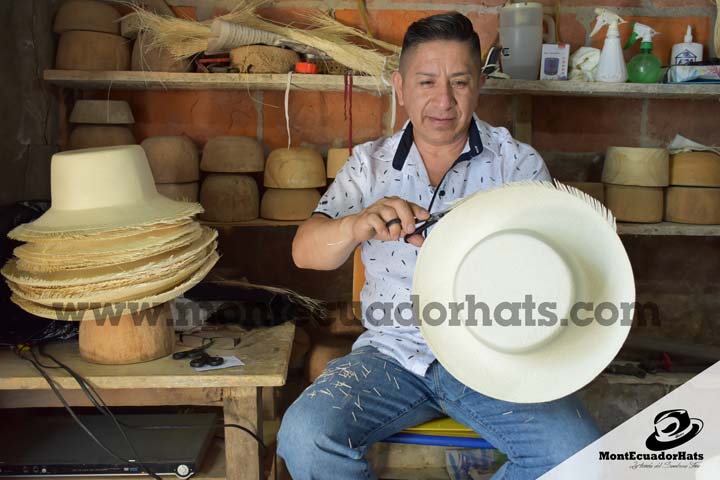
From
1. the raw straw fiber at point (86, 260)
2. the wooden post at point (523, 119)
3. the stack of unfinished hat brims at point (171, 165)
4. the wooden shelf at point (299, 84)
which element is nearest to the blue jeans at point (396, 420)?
the raw straw fiber at point (86, 260)

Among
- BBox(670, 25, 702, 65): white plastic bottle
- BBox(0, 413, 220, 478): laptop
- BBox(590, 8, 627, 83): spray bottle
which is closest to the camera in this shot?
BBox(0, 413, 220, 478): laptop

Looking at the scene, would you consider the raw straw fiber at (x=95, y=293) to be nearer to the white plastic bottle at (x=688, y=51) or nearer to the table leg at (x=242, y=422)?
the table leg at (x=242, y=422)

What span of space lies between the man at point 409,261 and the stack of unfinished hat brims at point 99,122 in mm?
1000

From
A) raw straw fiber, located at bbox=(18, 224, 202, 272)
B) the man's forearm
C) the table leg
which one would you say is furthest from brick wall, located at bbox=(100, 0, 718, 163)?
the table leg

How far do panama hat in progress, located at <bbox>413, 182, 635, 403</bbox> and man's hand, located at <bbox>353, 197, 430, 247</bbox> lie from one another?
93 mm

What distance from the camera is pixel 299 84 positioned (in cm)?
233

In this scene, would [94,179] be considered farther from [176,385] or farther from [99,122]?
[99,122]

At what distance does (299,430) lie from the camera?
1.53 meters

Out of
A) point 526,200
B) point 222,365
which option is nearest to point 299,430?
point 222,365

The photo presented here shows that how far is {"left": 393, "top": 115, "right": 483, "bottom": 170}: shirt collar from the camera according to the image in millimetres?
1880

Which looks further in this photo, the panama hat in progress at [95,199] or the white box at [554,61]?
the white box at [554,61]

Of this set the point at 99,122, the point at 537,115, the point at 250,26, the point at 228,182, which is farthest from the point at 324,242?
the point at 537,115

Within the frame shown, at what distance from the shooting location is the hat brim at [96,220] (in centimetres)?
151

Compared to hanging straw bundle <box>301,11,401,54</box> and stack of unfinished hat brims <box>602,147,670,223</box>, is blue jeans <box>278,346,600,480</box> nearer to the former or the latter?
stack of unfinished hat brims <box>602,147,670,223</box>
